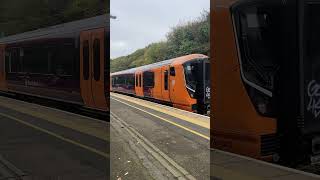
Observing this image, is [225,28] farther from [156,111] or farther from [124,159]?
[124,159]

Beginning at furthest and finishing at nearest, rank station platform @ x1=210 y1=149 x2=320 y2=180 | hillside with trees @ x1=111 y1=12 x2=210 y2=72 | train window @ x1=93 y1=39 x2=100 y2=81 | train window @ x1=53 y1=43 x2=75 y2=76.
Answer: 1. train window @ x1=53 y1=43 x2=75 y2=76
2. station platform @ x1=210 y1=149 x2=320 y2=180
3. train window @ x1=93 y1=39 x2=100 y2=81
4. hillside with trees @ x1=111 y1=12 x2=210 y2=72

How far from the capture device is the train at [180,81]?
83.4 inches

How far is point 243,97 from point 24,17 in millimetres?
1492

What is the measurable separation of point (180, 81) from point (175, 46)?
426mm

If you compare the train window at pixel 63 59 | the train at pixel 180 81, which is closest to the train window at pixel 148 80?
the train at pixel 180 81

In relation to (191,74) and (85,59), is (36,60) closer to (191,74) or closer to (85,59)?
(85,59)

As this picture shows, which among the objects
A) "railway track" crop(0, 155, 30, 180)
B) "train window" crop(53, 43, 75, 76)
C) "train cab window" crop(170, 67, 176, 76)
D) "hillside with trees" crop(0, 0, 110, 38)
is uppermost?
"hillside with trees" crop(0, 0, 110, 38)

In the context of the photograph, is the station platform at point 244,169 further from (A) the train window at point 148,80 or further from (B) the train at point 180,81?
(A) the train window at point 148,80

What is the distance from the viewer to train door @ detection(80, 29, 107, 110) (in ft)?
7.94

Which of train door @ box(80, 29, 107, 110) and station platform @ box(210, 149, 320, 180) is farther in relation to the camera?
station platform @ box(210, 149, 320, 180)

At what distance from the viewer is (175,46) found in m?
2.01

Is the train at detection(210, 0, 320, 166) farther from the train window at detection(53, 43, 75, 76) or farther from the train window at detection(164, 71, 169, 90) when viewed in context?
the train window at detection(53, 43, 75, 76)

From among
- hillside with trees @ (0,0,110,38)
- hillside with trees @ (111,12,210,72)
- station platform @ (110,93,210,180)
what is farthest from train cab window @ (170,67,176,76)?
hillside with trees @ (0,0,110,38)

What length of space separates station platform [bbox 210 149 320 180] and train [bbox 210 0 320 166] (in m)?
0.06
